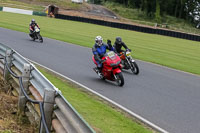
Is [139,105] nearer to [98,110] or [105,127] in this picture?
[98,110]

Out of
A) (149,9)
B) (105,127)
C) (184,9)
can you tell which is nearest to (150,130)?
(105,127)

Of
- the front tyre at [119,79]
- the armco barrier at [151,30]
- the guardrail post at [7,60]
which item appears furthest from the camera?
the armco barrier at [151,30]

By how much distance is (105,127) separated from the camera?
7078 millimetres

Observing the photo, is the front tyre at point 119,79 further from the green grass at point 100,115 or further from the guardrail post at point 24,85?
the guardrail post at point 24,85

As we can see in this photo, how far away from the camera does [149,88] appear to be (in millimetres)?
11594

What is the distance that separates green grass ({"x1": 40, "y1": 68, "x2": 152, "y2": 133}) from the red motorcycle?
1.82m

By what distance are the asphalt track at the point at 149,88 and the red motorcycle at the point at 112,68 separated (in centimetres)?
25

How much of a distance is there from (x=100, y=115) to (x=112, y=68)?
427 centimetres

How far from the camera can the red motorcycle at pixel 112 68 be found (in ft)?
38.7

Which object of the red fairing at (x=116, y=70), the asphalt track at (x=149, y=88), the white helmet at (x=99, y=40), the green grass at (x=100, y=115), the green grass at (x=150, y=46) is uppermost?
the white helmet at (x=99, y=40)

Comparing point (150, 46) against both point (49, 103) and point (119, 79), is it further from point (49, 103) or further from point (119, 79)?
point (49, 103)

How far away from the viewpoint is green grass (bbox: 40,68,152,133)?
714 cm

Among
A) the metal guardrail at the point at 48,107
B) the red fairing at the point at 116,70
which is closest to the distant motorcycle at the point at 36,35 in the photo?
the red fairing at the point at 116,70

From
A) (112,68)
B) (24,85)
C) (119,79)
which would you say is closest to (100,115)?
(24,85)
